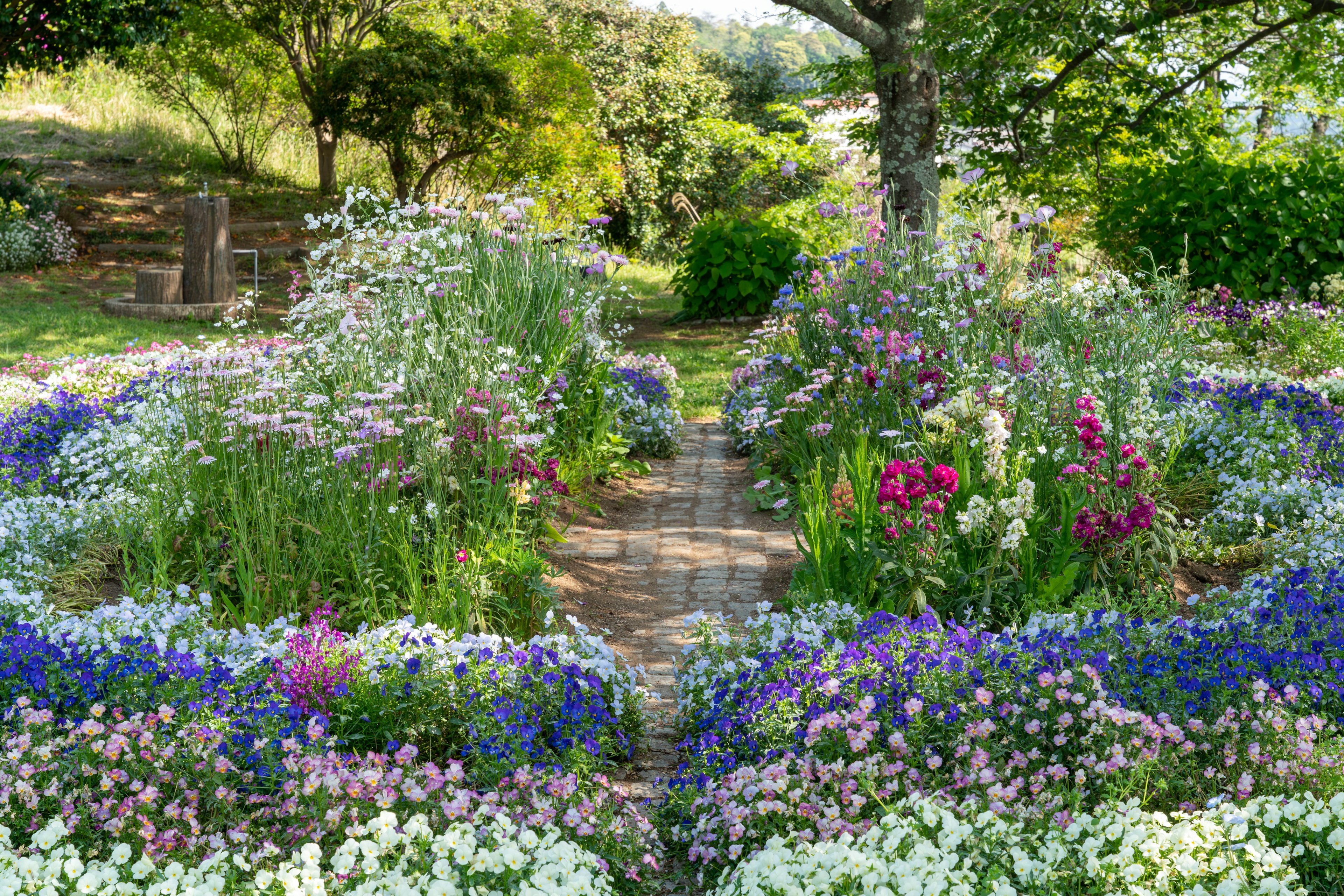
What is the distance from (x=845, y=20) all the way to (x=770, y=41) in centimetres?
3997

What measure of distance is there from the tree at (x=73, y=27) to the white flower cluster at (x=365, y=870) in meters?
11.5

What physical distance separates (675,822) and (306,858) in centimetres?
102

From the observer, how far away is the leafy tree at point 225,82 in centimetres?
1530

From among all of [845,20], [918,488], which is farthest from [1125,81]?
[918,488]

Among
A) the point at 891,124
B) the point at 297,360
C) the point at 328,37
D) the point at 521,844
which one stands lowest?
the point at 521,844

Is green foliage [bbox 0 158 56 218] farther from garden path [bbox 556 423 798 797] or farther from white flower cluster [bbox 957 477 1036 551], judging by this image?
white flower cluster [bbox 957 477 1036 551]

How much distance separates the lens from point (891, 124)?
8.37m

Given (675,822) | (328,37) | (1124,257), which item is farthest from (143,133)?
(675,822)

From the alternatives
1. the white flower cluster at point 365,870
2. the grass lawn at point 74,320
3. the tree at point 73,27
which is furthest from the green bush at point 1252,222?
the tree at point 73,27

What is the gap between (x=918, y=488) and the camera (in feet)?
11.3

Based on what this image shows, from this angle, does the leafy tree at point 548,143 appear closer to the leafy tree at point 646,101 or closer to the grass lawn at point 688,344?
the grass lawn at point 688,344

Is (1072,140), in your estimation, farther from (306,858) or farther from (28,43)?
(28,43)

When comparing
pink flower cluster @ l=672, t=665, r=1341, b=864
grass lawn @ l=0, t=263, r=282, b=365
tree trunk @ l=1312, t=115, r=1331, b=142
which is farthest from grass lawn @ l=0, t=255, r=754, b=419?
tree trunk @ l=1312, t=115, r=1331, b=142

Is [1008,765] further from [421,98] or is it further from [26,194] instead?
[26,194]
